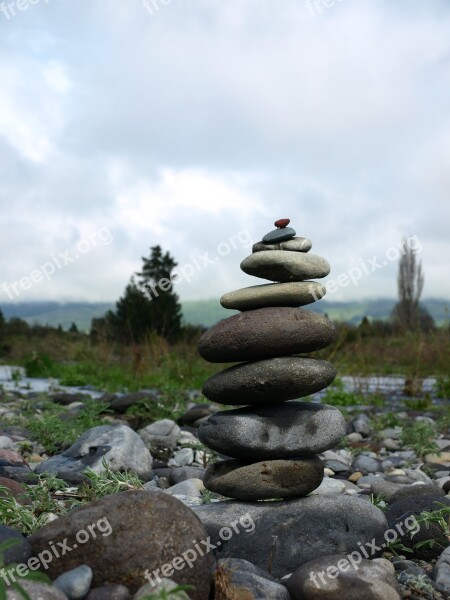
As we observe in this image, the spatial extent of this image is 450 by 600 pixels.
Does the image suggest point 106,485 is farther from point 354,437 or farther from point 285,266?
point 354,437

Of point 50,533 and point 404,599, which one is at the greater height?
point 50,533

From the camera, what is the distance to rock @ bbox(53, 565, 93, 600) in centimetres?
328

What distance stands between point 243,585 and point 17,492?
82.7 inches

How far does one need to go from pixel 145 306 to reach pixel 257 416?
66.0ft

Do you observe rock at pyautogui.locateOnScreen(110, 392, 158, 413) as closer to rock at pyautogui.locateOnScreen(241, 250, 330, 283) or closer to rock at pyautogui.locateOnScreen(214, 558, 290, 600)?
rock at pyautogui.locateOnScreen(241, 250, 330, 283)

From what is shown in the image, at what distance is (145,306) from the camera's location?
24641 mm

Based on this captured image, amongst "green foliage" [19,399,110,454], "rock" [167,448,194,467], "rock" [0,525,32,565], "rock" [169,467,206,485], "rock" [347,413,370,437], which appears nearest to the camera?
"rock" [0,525,32,565]

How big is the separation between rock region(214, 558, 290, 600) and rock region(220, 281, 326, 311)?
178cm

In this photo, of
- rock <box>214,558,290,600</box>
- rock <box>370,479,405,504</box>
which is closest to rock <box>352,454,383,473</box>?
rock <box>370,479,405,504</box>

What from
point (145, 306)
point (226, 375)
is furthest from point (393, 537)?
point (145, 306)

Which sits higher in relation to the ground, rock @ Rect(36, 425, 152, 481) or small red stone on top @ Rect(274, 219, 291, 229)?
small red stone on top @ Rect(274, 219, 291, 229)

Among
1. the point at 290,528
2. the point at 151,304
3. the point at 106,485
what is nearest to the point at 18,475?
the point at 106,485

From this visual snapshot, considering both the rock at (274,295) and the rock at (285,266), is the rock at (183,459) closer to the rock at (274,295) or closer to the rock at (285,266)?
the rock at (274,295)

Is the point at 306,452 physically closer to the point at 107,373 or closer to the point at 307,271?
the point at 307,271
